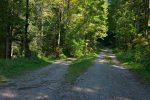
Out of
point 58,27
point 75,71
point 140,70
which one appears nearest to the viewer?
point 75,71

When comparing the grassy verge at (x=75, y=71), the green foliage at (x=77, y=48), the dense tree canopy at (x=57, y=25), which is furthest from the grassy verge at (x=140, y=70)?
the green foliage at (x=77, y=48)

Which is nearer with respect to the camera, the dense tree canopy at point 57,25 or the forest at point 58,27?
the forest at point 58,27

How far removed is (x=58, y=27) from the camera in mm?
48281

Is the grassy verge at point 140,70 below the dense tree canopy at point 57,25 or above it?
below

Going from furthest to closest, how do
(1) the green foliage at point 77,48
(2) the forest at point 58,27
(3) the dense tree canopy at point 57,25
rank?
(1) the green foliage at point 77,48
(3) the dense tree canopy at point 57,25
(2) the forest at point 58,27

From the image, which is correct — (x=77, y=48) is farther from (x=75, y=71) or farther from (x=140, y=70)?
(x=75, y=71)

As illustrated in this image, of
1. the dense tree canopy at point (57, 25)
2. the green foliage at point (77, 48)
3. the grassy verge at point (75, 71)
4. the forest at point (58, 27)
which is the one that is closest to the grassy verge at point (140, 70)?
the forest at point (58, 27)

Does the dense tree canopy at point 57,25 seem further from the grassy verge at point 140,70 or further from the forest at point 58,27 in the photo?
the grassy verge at point 140,70

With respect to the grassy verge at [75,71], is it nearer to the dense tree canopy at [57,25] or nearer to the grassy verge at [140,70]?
the grassy verge at [140,70]

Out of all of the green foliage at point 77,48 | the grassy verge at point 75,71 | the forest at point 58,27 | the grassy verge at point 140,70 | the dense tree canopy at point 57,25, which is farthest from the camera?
the green foliage at point 77,48

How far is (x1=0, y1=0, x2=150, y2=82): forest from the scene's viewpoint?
35562 millimetres

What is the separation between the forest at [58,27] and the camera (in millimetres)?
35562

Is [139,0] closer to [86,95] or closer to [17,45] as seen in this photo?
[17,45]

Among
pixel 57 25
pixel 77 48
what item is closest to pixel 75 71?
pixel 77 48
